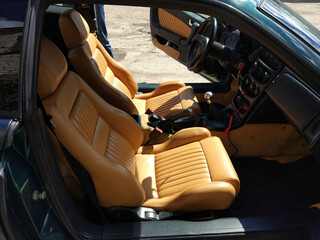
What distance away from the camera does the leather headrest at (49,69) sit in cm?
140

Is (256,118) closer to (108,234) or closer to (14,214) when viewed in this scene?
(108,234)

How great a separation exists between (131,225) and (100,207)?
0.20 m

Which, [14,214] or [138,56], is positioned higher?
[14,214]

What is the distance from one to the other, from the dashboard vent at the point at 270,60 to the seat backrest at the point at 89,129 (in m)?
1.10

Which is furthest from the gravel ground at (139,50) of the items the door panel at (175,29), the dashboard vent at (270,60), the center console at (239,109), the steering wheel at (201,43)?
Answer: the dashboard vent at (270,60)

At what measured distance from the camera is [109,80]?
8.80ft

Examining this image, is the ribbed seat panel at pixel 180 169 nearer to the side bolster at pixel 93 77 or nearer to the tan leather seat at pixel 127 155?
Result: the tan leather seat at pixel 127 155

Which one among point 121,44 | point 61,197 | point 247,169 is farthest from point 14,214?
point 121,44

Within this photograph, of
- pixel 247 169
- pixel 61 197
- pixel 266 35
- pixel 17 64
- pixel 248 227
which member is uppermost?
pixel 266 35

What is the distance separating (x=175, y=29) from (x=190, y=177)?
1.87m

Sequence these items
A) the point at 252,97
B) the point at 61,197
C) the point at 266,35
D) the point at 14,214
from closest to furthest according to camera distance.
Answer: the point at 14,214 → the point at 266,35 → the point at 61,197 → the point at 252,97

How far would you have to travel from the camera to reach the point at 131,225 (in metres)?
1.41

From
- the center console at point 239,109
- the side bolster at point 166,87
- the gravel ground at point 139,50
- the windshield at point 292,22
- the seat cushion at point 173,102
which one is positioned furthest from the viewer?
the gravel ground at point 139,50

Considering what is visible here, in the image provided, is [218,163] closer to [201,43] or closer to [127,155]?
[127,155]
